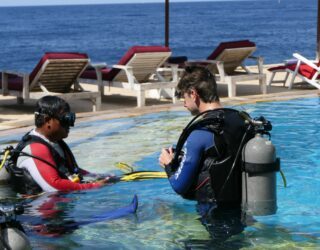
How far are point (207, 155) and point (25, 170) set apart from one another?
5.01ft

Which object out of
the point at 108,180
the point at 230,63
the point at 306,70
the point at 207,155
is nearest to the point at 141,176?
the point at 108,180

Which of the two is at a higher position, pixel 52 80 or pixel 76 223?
pixel 52 80

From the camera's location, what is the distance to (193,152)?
433cm

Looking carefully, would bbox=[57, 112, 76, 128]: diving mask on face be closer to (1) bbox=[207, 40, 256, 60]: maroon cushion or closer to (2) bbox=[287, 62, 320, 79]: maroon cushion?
(1) bbox=[207, 40, 256, 60]: maroon cushion

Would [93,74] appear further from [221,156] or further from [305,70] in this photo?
[221,156]

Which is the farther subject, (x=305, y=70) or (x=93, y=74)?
(x=305, y=70)

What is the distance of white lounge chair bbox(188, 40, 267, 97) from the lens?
39.5ft

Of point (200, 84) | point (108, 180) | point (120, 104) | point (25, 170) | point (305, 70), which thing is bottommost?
point (120, 104)

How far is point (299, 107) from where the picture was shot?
10930 mm

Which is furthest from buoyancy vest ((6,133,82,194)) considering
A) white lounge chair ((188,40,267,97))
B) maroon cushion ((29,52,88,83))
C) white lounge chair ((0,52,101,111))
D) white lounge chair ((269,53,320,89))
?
white lounge chair ((269,53,320,89))

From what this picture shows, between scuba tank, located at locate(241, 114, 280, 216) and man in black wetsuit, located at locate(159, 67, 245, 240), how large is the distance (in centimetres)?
9

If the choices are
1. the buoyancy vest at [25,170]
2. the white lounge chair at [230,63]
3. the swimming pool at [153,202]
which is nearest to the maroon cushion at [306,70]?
the white lounge chair at [230,63]

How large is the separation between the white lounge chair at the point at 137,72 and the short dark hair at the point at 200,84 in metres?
6.46

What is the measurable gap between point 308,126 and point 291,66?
13.7ft
